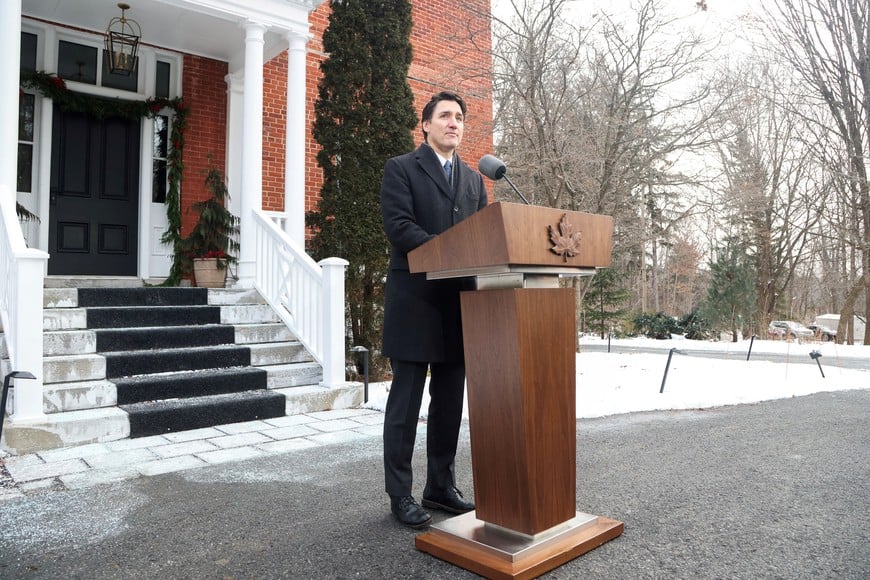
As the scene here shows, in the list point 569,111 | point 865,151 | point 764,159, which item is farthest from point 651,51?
point 764,159

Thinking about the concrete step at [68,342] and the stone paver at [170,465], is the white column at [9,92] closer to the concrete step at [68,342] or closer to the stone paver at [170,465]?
the concrete step at [68,342]

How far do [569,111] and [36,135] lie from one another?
288 inches

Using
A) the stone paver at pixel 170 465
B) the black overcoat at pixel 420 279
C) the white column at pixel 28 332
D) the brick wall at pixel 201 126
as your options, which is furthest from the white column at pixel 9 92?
the black overcoat at pixel 420 279

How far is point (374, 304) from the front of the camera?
712cm

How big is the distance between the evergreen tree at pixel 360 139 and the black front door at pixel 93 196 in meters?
2.61

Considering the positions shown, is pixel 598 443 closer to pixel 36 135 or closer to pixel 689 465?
pixel 689 465

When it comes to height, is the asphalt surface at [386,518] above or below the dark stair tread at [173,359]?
below

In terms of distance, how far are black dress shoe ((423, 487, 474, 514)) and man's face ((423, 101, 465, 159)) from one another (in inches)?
60.1

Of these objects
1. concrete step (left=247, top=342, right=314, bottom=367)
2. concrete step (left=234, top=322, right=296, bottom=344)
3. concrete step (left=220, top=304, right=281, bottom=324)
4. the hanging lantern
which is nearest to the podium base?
concrete step (left=247, top=342, right=314, bottom=367)

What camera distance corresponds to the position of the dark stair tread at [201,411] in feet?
14.6

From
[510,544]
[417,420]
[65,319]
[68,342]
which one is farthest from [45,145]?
[510,544]

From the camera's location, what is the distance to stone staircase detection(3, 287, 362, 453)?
4.36 meters

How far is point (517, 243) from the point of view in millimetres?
1983

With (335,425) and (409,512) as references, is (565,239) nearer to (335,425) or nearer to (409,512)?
(409,512)
